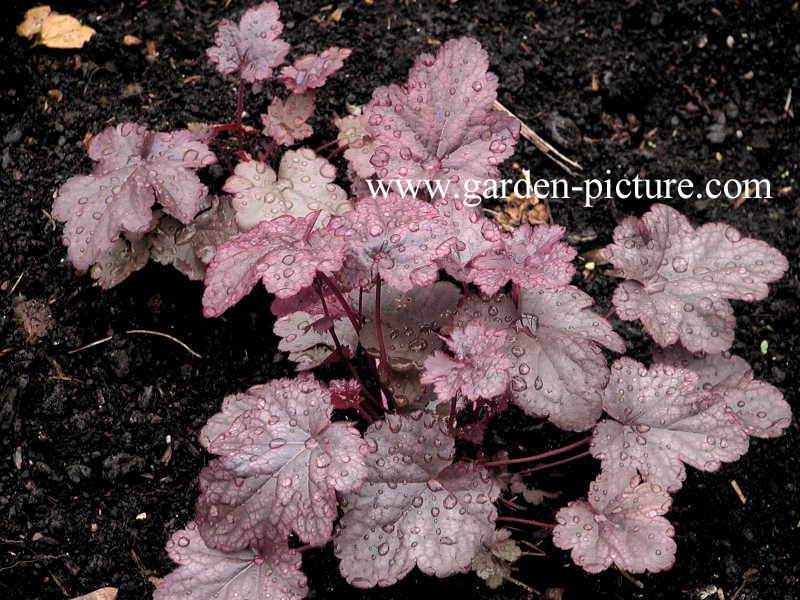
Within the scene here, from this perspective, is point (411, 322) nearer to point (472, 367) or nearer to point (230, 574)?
point (472, 367)

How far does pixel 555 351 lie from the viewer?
1752mm

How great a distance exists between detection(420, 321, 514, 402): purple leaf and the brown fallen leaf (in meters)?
1.11

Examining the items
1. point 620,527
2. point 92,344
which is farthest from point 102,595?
point 620,527

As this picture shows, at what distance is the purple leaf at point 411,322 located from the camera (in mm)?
1894

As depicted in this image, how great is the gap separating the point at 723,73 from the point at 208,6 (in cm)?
201

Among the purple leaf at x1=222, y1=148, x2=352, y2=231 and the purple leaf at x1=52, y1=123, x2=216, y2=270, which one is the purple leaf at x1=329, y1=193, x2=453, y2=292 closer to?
the purple leaf at x1=222, y1=148, x2=352, y2=231

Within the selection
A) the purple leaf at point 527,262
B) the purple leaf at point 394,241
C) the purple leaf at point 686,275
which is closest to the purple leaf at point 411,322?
the purple leaf at point 527,262

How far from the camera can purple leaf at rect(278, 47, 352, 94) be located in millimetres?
2266

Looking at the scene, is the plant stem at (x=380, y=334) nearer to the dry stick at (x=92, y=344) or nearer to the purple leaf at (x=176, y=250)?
the purple leaf at (x=176, y=250)

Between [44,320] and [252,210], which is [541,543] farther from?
[44,320]

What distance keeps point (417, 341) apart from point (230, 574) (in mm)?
705

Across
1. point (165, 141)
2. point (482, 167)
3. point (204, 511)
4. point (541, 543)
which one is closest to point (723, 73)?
point (482, 167)

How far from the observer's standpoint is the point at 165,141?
2.07 m

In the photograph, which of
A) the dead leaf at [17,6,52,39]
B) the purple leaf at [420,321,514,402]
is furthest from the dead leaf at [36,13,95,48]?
the purple leaf at [420,321,514,402]
